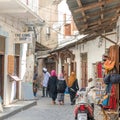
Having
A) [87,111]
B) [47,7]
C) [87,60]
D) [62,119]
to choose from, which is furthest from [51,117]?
[47,7]

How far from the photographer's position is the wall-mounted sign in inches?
708

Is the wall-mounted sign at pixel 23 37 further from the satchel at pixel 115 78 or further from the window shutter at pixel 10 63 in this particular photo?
the satchel at pixel 115 78

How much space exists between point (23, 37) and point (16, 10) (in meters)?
1.62

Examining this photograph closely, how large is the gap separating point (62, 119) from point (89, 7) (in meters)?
5.03

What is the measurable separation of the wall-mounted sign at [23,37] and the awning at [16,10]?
34.1 inches

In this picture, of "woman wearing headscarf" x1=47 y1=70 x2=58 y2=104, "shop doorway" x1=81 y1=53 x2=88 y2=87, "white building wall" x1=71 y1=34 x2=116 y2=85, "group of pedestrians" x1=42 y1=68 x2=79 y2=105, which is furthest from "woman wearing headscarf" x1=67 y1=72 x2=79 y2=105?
"shop doorway" x1=81 y1=53 x2=88 y2=87

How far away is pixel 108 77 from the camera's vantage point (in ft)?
32.6

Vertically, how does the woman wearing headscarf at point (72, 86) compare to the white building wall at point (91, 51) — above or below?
below

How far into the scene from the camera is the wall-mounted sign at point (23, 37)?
18.0 m

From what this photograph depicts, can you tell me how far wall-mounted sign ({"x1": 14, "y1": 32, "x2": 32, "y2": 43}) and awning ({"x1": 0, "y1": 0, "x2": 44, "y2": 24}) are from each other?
867 millimetres

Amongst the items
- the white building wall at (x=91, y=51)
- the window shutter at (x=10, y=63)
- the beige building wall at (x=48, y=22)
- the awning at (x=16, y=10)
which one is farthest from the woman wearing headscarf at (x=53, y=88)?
the beige building wall at (x=48, y=22)

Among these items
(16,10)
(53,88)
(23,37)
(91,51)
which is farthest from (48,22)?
(16,10)

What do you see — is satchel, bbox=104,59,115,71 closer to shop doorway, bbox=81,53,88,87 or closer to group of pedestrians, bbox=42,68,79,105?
group of pedestrians, bbox=42,68,79,105

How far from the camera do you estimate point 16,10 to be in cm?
1708
